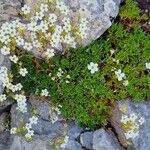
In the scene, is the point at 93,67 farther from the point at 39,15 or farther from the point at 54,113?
the point at 39,15

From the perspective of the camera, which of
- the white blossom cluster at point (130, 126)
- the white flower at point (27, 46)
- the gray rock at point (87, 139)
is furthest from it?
the gray rock at point (87, 139)

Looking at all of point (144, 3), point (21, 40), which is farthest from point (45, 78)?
point (144, 3)

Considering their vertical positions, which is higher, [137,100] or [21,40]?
[21,40]

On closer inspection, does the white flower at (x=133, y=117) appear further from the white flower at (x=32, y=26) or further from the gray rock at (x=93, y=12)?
the white flower at (x=32, y=26)

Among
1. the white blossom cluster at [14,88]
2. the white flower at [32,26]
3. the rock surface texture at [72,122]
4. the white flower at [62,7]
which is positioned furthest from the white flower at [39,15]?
the white blossom cluster at [14,88]

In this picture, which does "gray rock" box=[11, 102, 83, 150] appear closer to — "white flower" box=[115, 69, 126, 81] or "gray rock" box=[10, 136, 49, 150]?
"gray rock" box=[10, 136, 49, 150]

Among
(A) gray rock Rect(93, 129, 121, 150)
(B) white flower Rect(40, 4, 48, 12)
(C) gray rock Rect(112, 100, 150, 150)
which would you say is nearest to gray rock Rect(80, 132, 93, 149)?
(A) gray rock Rect(93, 129, 121, 150)

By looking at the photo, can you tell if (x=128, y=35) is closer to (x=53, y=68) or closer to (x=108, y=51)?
(x=108, y=51)
